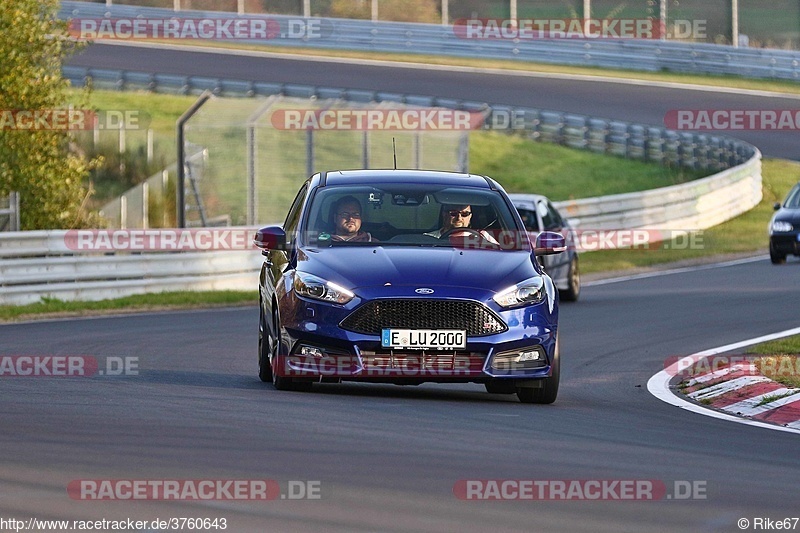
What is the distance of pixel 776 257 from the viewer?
27.4 m

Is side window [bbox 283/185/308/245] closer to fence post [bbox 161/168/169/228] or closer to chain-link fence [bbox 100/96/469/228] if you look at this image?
chain-link fence [bbox 100/96/469/228]

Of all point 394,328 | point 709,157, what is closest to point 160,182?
point 709,157

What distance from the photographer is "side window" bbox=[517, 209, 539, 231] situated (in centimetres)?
2180

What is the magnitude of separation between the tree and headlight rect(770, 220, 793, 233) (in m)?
11.0

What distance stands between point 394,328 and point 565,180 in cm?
2854

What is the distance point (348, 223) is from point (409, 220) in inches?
18.8

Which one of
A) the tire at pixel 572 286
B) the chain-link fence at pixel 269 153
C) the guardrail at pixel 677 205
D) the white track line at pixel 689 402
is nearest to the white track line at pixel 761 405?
the white track line at pixel 689 402

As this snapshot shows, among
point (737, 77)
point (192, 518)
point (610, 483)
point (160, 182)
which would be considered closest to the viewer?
point (192, 518)

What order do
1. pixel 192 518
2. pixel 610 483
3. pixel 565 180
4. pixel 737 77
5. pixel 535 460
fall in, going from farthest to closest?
pixel 737 77 → pixel 565 180 → pixel 535 460 → pixel 610 483 → pixel 192 518

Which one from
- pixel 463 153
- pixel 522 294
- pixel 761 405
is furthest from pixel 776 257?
pixel 522 294

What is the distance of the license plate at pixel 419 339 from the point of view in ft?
35.7

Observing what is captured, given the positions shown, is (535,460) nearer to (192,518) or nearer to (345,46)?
(192,518)

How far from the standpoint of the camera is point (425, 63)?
5128cm

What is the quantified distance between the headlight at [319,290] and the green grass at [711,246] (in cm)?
1677
